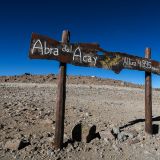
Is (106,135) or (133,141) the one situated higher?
(106,135)

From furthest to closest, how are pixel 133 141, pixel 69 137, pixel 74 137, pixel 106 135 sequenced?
pixel 106 135 → pixel 133 141 → pixel 69 137 → pixel 74 137

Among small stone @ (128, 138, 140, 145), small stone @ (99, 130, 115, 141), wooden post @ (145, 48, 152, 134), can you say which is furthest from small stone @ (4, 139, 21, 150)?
wooden post @ (145, 48, 152, 134)

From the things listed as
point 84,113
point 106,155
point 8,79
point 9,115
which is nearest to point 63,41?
point 106,155

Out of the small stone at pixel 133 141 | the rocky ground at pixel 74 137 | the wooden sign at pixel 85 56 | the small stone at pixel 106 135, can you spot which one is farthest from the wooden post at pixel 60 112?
the small stone at pixel 133 141

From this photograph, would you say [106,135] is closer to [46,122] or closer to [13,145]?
[46,122]

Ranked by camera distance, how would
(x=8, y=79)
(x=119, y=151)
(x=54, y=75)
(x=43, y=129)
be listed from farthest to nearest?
(x=54, y=75), (x=8, y=79), (x=43, y=129), (x=119, y=151)

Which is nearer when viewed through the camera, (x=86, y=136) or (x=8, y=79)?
(x=86, y=136)

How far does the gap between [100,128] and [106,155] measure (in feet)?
7.59

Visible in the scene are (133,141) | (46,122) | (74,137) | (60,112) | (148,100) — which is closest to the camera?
(60,112)

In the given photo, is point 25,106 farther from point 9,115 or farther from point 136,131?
point 136,131

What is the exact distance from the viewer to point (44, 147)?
275 inches

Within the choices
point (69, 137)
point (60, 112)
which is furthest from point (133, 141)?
point (60, 112)

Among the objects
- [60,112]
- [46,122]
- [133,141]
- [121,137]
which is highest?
[60,112]

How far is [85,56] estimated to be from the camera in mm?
7969
